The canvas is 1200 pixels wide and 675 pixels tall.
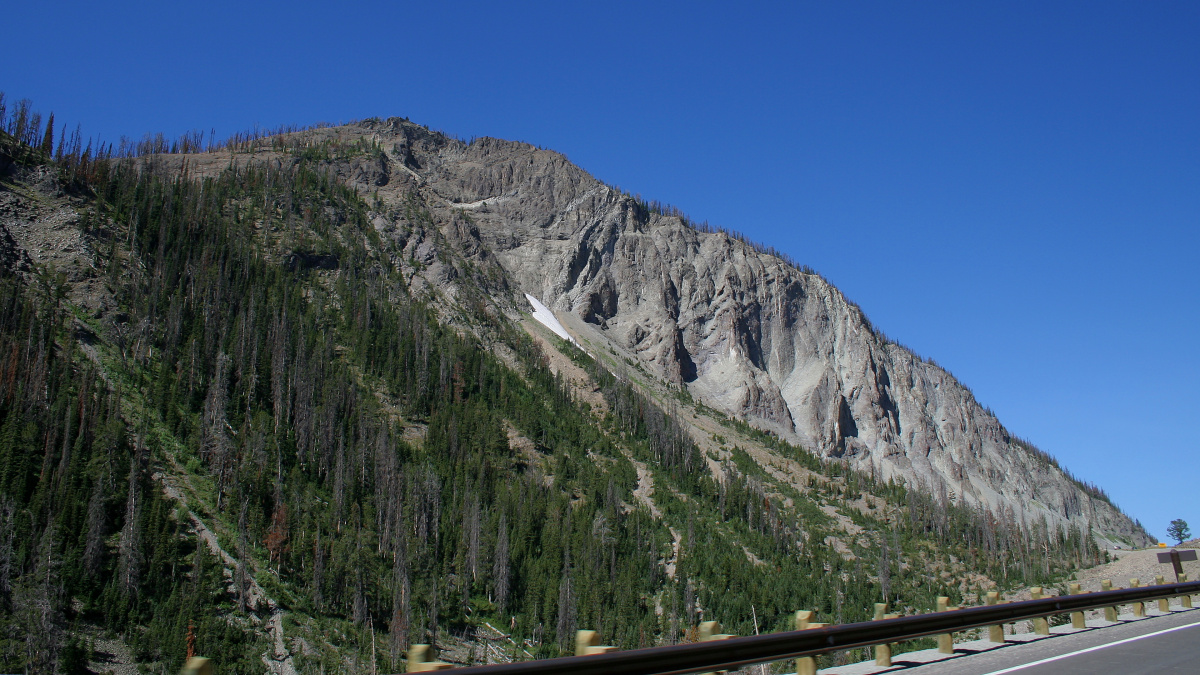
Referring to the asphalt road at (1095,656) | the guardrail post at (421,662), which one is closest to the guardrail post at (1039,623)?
the asphalt road at (1095,656)

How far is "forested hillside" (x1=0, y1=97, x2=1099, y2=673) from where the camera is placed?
206 feet

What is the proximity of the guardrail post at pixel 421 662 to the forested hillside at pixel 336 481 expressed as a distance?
2161 inches

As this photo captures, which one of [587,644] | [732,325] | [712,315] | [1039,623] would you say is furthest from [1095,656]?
[712,315]

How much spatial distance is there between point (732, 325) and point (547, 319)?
43.3m

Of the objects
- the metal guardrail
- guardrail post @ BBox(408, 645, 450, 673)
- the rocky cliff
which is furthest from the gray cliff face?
guardrail post @ BBox(408, 645, 450, 673)

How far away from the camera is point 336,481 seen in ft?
284

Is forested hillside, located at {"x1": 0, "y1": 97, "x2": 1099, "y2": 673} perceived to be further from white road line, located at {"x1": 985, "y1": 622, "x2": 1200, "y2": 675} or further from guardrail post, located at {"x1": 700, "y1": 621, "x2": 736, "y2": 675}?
white road line, located at {"x1": 985, "y1": 622, "x2": 1200, "y2": 675}

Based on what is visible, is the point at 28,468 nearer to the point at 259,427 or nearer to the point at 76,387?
Answer: the point at 76,387

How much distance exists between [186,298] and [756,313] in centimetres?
12217

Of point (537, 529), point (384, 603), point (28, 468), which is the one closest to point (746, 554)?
point (537, 529)

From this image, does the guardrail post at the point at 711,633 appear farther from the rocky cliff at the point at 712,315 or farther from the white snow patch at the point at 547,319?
the rocky cliff at the point at 712,315

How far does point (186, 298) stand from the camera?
354 ft

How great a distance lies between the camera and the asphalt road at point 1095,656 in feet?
36.3

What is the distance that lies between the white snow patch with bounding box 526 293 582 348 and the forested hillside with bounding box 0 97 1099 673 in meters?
7.44
